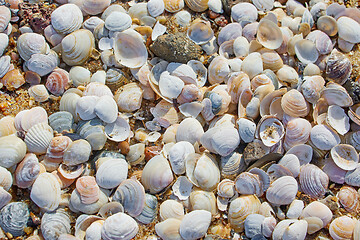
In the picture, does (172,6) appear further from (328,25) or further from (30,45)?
(328,25)

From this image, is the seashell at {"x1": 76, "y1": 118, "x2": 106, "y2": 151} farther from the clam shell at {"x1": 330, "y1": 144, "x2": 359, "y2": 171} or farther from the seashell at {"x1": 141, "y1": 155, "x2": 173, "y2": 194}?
the clam shell at {"x1": 330, "y1": 144, "x2": 359, "y2": 171}

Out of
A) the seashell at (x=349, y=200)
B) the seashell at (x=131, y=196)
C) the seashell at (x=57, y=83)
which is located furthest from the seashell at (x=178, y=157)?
the seashell at (x=349, y=200)

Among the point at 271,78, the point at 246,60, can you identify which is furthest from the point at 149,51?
the point at 271,78

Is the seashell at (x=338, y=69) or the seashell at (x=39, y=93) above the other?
the seashell at (x=338, y=69)

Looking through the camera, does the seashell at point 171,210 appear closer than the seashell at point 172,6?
Yes

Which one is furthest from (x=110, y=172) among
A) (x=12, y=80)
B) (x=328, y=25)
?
(x=328, y=25)

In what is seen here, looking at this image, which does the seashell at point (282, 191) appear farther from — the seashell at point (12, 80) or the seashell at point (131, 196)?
the seashell at point (12, 80)
